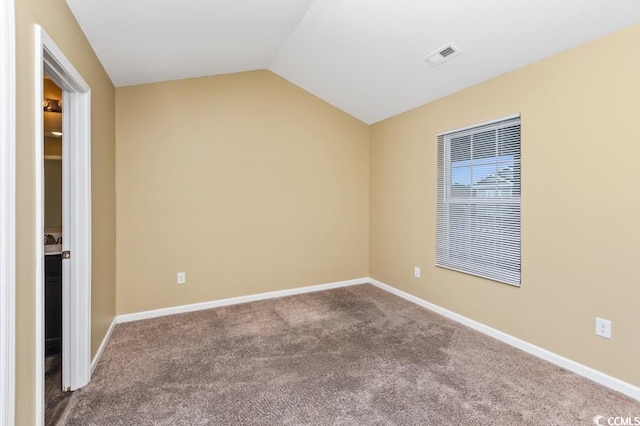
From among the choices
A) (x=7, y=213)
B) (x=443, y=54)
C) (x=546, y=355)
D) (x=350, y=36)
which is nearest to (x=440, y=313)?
(x=546, y=355)

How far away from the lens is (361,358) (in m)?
2.43

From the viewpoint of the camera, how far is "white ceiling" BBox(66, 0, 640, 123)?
205cm

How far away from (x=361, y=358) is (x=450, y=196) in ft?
6.09

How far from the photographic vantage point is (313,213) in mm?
4141

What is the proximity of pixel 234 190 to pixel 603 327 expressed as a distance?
3.43 metres

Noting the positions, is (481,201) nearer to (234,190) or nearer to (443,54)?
(443,54)

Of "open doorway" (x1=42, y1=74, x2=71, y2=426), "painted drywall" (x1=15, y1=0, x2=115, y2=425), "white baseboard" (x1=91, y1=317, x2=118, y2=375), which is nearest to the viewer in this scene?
"painted drywall" (x1=15, y1=0, x2=115, y2=425)

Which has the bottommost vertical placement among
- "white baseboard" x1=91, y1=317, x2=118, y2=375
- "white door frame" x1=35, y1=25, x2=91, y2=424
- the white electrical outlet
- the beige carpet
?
the beige carpet

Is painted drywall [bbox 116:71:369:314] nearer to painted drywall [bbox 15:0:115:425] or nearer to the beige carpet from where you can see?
the beige carpet

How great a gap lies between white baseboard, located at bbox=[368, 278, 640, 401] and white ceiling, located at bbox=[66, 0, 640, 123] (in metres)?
2.23

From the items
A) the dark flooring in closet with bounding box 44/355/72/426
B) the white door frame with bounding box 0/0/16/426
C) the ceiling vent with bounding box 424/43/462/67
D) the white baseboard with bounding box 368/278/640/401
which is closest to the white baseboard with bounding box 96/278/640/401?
the white baseboard with bounding box 368/278/640/401

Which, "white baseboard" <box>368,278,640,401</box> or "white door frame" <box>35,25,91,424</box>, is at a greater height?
"white door frame" <box>35,25,91,424</box>

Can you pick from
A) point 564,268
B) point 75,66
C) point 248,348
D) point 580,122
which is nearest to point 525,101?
point 580,122

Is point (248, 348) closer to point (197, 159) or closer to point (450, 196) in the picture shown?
point (197, 159)
